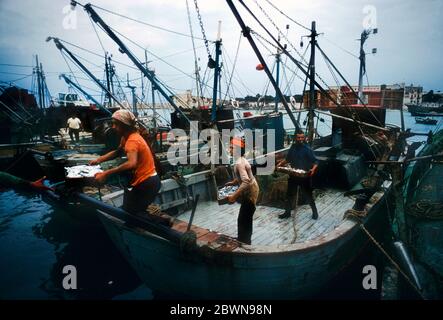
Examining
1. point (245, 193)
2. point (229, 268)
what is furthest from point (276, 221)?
point (229, 268)

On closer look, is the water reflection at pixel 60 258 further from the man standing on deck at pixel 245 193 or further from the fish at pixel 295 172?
the fish at pixel 295 172

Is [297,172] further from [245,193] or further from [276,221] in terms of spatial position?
[245,193]

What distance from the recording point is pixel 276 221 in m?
6.62

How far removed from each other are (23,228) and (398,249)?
488 inches

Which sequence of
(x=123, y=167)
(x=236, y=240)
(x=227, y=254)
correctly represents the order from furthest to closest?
(x=236, y=240)
(x=227, y=254)
(x=123, y=167)

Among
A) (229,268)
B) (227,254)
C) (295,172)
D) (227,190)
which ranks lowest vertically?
(229,268)

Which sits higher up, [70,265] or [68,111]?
[68,111]

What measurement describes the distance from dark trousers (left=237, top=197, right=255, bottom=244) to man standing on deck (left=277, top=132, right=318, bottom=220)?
2168 mm

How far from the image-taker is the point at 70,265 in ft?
25.6

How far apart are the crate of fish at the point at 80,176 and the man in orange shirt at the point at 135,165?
0.57 feet

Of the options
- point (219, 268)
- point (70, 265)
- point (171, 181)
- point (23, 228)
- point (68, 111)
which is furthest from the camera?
point (68, 111)

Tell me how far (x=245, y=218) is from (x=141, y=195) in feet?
6.07
